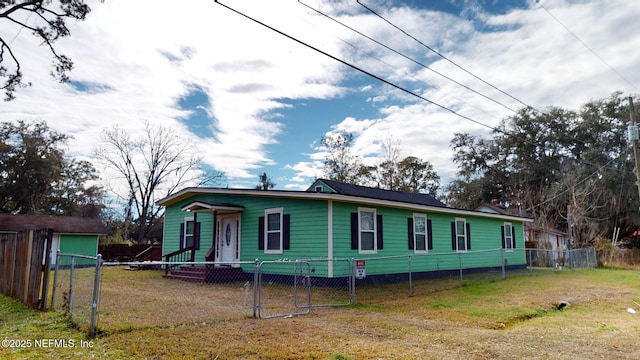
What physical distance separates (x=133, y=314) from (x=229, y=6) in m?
5.53

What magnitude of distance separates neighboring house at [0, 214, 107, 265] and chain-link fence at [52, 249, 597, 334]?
878cm

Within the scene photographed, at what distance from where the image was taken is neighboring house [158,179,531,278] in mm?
12203

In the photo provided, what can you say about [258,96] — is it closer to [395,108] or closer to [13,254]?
[395,108]

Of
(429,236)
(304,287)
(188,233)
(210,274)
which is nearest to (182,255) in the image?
(188,233)

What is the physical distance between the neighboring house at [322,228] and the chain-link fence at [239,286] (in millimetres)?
204

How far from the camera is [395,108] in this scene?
61.0ft

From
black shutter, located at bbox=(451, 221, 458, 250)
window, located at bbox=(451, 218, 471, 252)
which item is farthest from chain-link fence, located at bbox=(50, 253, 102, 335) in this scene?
window, located at bbox=(451, 218, 471, 252)

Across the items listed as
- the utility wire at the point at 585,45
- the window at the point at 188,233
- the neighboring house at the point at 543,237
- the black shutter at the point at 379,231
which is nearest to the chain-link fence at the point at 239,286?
the black shutter at the point at 379,231

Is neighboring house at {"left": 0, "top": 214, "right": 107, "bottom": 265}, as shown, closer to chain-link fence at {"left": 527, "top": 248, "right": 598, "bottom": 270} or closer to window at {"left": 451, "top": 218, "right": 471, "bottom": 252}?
window at {"left": 451, "top": 218, "right": 471, "bottom": 252}

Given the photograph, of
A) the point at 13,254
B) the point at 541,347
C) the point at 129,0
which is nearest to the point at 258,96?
the point at 129,0

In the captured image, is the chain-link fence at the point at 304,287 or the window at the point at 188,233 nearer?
the chain-link fence at the point at 304,287

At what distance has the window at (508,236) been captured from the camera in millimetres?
19969

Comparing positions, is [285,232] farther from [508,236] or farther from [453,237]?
[508,236]

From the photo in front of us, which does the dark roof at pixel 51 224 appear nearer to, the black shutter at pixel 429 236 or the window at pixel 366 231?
the window at pixel 366 231
